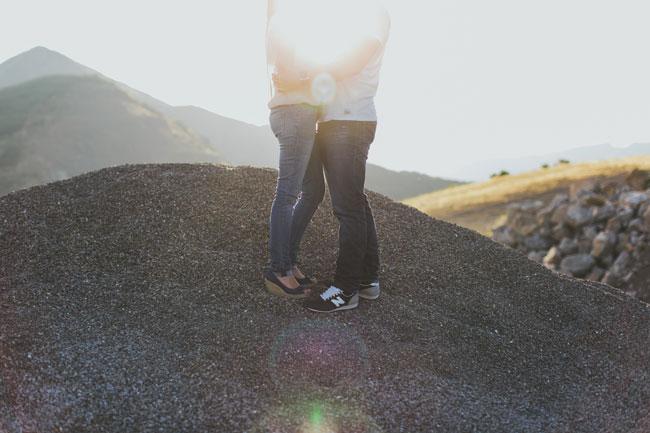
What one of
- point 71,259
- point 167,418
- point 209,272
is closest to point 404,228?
point 209,272

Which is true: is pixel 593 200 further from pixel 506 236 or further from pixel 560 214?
pixel 506 236

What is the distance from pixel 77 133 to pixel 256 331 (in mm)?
98520

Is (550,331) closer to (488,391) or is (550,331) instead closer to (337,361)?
(488,391)

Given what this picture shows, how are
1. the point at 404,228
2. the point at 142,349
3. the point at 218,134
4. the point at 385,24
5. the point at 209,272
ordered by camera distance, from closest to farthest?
the point at 142,349 → the point at 385,24 → the point at 209,272 → the point at 404,228 → the point at 218,134

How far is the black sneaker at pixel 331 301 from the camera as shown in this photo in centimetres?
395

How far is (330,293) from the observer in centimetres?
400

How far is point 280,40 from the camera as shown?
354 cm

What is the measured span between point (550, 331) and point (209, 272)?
2.62m

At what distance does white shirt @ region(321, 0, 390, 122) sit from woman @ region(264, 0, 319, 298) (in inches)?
5.2

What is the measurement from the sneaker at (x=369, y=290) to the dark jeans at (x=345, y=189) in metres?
0.11

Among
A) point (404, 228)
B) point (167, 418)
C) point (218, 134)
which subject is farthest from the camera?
point (218, 134)

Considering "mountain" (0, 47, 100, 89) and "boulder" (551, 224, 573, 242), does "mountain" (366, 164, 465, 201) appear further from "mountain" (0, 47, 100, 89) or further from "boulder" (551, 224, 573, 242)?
"mountain" (0, 47, 100, 89)

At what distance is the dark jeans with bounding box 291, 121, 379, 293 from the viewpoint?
372 cm

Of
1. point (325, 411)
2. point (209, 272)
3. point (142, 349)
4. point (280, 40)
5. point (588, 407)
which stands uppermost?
point (280, 40)
